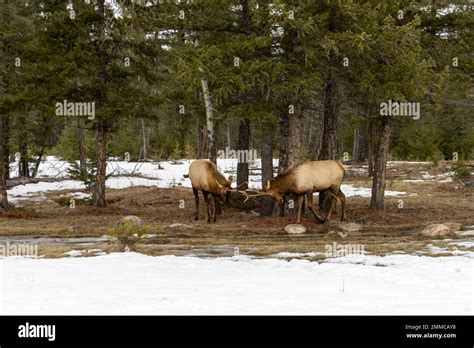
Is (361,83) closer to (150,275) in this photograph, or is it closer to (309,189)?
(309,189)

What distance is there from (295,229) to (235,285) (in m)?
6.69

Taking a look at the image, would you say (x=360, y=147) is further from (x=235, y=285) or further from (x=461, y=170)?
(x=235, y=285)

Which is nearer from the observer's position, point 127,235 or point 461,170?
point 127,235

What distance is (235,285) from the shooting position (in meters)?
9.20

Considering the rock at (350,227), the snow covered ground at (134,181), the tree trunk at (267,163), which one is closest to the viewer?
the rock at (350,227)

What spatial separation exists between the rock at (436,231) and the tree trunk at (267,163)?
597 centimetres

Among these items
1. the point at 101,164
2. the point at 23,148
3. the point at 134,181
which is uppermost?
the point at 23,148

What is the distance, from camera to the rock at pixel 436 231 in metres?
15.1

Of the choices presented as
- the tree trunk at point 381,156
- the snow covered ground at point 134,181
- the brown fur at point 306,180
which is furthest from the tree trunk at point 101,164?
the tree trunk at point 381,156

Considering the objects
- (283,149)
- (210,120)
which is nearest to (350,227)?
(283,149)

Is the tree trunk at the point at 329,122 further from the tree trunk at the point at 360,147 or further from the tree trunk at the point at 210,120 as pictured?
the tree trunk at the point at 360,147
